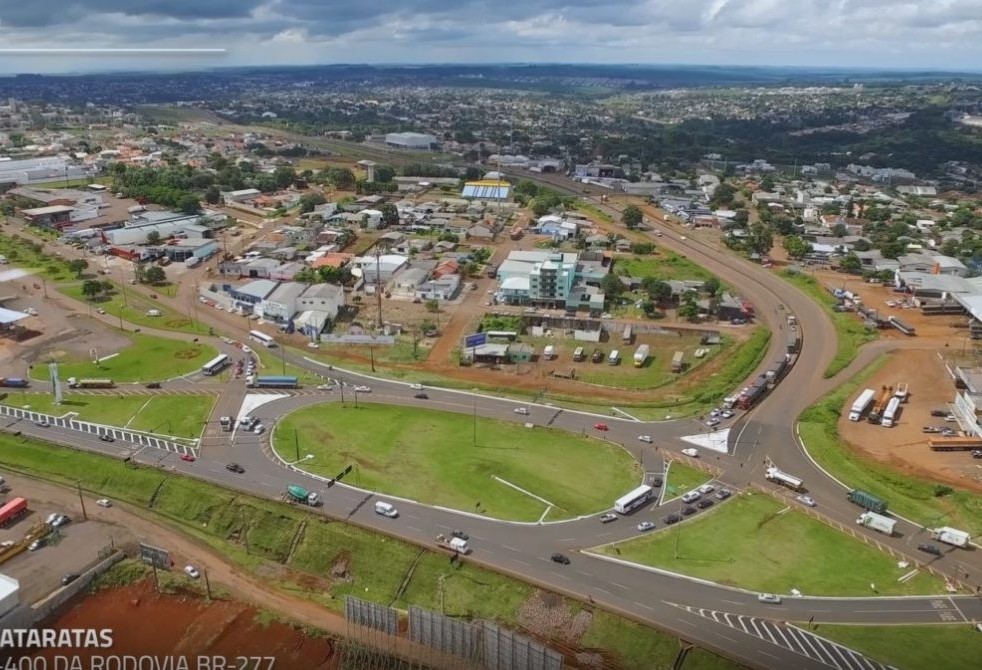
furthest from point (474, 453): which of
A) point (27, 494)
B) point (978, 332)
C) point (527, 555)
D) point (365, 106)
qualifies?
point (365, 106)

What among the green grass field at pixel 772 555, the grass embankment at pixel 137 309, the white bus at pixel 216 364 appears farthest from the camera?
the grass embankment at pixel 137 309

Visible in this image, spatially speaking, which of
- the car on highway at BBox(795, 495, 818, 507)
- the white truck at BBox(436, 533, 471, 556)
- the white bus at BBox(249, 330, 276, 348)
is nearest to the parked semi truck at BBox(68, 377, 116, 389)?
the white bus at BBox(249, 330, 276, 348)

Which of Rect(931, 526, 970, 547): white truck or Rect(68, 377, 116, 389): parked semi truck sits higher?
Rect(68, 377, 116, 389): parked semi truck

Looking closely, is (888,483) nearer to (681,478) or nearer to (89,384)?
(681,478)

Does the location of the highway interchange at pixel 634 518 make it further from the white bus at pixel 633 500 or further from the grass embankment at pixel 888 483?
the grass embankment at pixel 888 483

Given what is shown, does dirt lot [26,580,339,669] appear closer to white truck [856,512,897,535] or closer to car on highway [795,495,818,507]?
car on highway [795,495,818,507]

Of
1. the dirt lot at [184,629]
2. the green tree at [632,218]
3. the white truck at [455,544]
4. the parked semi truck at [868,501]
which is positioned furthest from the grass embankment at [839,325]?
the dirt lot at [184,629]

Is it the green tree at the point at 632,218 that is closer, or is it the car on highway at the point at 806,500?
the car on highway at the point at 806,500
